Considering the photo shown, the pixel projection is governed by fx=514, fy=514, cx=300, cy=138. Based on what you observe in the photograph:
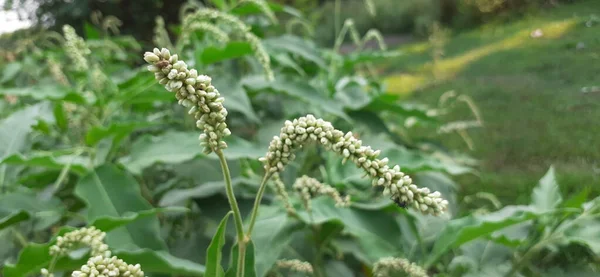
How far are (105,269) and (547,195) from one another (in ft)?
3.17

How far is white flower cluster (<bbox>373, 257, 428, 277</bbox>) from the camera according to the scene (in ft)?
2.89

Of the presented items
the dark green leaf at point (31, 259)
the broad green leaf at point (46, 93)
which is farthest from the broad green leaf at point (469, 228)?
the broad green leaf at point (46, 93)

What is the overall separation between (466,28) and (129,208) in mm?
2492

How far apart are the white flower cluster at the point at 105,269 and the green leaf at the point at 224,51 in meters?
0.83

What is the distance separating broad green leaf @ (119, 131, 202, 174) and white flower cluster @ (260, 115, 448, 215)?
1.84 feet

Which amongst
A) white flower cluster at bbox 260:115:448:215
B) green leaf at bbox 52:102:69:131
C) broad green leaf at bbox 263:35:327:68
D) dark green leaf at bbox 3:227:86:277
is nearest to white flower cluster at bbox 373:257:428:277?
white flower cluster at bbox 260:115:448:215

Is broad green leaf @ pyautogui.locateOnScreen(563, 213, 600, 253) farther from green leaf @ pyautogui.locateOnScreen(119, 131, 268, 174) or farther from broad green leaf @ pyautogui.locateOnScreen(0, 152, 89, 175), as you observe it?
broad green leaf @ pyautogui.locateOnScreen(0, 152, 89, 175)

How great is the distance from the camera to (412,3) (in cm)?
623

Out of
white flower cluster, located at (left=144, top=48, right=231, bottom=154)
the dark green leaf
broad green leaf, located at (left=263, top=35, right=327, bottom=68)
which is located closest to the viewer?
white flower cluster, located at (left=144, top=48, right=231, bottom=154)

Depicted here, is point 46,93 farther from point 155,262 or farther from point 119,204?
point 155,262

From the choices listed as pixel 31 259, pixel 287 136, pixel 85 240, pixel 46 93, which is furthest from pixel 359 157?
pixel 46 93

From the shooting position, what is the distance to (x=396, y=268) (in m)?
0.92

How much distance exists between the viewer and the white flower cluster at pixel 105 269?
50cm

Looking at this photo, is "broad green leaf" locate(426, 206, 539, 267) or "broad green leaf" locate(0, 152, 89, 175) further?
"broad green leaf" locate(0, 152, 89, 175)
